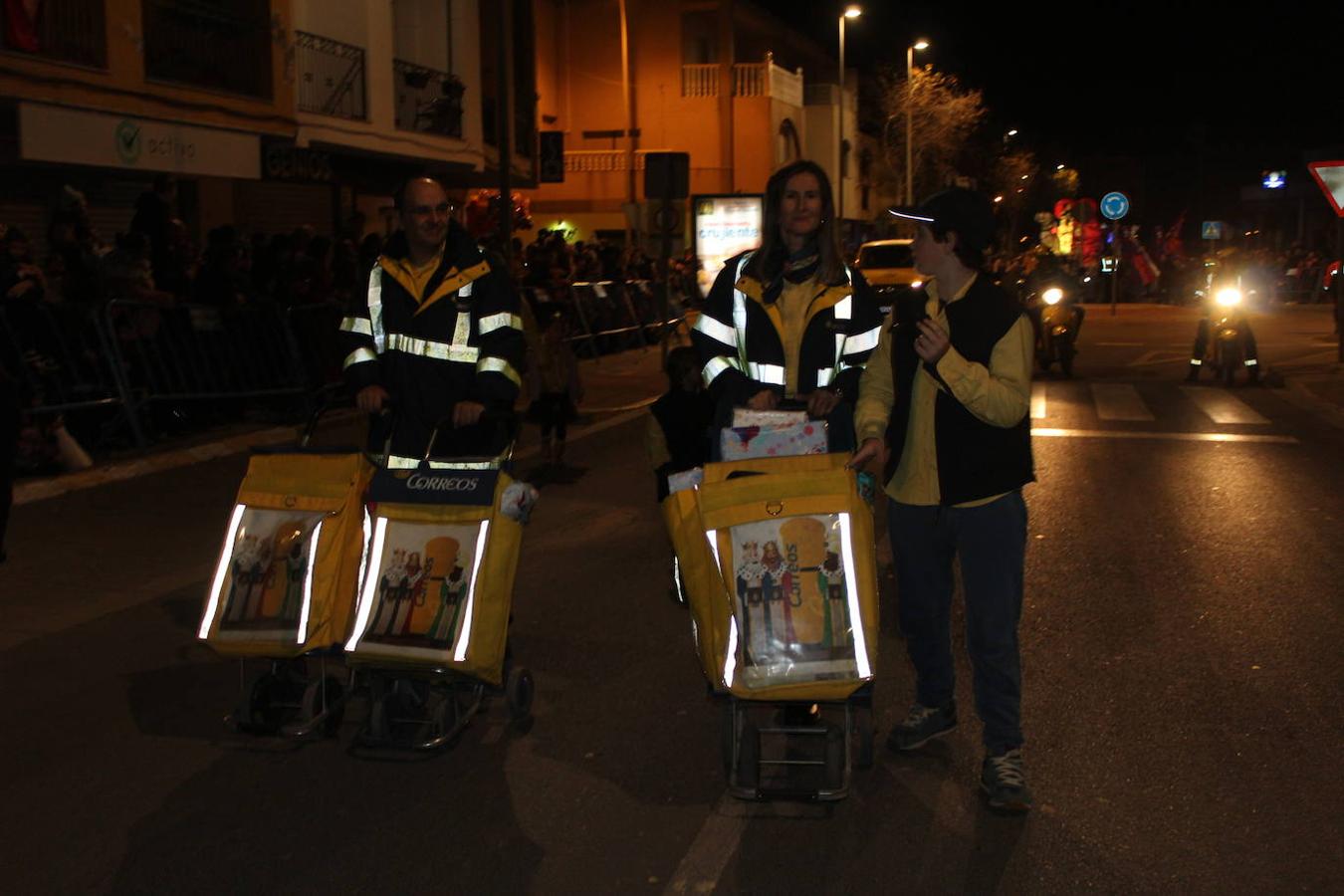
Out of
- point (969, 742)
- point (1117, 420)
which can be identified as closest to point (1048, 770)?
point (969, 742)

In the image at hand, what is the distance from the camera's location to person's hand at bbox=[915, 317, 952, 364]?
4605 millimetres

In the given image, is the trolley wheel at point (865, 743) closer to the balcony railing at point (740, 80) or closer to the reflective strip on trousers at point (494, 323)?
the reflective strip on trousers at point (494, 323)

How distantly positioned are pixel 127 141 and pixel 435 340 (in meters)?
12.8

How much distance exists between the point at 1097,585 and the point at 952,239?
12.7 feet

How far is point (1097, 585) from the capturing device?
820 cm

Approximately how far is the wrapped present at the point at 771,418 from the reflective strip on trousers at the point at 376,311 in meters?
1.49

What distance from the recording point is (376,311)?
5781 mm

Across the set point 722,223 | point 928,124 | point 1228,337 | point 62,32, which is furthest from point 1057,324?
point 928,124

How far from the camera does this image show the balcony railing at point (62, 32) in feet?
51.6

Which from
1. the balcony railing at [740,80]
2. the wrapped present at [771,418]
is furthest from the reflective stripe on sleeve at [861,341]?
the balcony railing at [740,80]

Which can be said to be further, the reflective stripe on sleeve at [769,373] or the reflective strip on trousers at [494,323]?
the reflective strip on trousers at [494,323]

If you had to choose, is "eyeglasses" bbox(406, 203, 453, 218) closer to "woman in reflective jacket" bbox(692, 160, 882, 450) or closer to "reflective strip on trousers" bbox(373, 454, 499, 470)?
"reflective strip on trousers" bbox(373, 454, 499, 470)

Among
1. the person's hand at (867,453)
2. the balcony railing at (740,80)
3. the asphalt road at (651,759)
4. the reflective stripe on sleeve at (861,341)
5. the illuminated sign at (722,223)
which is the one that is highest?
the balcony railing at (740,80)

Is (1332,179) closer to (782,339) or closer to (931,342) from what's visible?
(782,339)
